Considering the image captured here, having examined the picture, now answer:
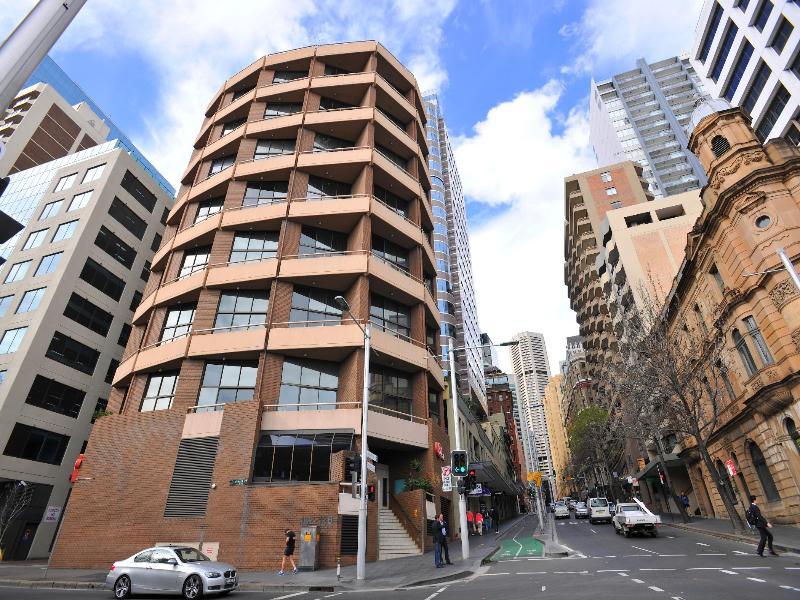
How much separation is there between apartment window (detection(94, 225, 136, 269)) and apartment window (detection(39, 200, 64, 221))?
5.53 metres

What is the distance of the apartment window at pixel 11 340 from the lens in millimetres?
35219

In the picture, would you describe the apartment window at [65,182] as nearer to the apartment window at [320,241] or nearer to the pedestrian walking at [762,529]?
the apartment window at [320,241]

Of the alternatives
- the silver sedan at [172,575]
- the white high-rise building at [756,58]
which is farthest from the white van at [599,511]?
the silver sedan at [172,575]

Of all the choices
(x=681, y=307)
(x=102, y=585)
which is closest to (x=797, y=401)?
(x=681, y=307)

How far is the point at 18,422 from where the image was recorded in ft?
108

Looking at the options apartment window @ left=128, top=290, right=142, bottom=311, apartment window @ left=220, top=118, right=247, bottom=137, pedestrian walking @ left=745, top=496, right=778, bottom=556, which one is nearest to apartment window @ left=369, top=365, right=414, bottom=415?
pedestrian walking @ left=745, top=496, right=778, bottom=556

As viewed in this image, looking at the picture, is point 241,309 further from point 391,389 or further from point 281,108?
point 281,108

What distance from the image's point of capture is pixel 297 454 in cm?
2244

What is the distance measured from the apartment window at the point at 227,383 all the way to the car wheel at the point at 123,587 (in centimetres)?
1071

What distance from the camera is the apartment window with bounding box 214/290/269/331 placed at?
87.7 feet

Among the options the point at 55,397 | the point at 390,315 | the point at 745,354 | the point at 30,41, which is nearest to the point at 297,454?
the point at 390,315

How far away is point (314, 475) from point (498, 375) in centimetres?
11922

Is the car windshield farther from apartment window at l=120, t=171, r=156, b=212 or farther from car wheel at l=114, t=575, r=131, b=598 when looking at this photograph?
apartment window at l=120, t=171, r=156, b=212

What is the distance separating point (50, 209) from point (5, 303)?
10576 millimetres
